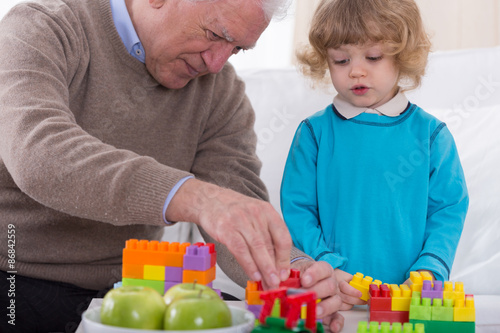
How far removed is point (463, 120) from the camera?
6.04 ft

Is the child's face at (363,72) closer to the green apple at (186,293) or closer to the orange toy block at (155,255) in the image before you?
the orange toy block at (155,255)

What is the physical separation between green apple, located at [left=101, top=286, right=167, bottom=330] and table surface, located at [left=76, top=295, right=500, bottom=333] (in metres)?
0.20

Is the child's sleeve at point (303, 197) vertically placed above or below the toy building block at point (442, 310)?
above

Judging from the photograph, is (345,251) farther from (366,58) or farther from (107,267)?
(107,267)

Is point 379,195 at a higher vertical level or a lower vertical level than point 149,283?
higher

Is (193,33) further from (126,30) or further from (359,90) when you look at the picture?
(359,90)

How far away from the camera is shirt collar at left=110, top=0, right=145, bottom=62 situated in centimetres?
147

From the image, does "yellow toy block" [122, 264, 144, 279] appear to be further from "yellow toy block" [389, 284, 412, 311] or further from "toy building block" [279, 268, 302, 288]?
"yellow toy block" [389, 284, 412, 311]

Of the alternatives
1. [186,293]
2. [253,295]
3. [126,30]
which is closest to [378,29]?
[126,30]

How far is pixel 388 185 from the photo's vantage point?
1522 millimetres

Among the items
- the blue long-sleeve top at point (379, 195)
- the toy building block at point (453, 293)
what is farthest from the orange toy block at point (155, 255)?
the blue long-sleeve top at point (379, 195)

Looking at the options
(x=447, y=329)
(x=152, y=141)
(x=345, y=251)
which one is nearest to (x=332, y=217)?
(x=345, y=251)

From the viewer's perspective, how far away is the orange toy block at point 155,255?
927 millimetres

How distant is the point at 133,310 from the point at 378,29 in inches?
41.3
